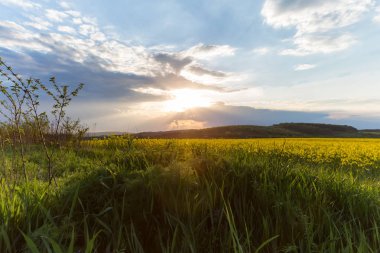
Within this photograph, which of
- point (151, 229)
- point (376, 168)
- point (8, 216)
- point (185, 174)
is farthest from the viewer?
point (376, 168)

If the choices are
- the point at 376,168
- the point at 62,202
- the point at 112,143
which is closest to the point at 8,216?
the point at 62,202

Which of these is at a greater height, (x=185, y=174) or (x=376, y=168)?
(x=185, y=174)

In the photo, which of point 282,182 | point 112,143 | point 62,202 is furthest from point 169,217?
point 112,143

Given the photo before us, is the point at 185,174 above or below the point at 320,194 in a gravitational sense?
above

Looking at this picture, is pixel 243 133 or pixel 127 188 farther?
pixel 243 133

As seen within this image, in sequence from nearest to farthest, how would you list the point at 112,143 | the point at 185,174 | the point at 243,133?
the point at 185,174 → the point at 112,143 → the point at 243,133

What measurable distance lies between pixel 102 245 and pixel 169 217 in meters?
0.72

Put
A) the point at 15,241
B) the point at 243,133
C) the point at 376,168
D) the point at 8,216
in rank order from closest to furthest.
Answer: the point at 15,241, the point at 8,216, the point at 376,168, the point at 243,133

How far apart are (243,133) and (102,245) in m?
58.6

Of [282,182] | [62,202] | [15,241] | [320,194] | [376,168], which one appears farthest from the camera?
[376,168]

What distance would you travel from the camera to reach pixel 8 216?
123 inches

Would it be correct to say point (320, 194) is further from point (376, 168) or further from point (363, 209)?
point (376, 168)

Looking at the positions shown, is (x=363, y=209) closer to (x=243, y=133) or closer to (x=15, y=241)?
(x=15, y=241)

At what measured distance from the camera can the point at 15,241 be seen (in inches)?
113
